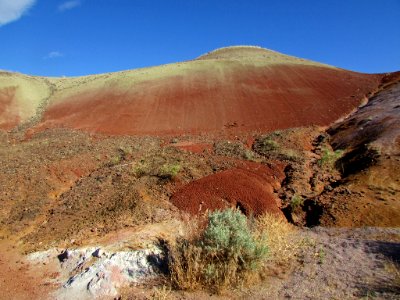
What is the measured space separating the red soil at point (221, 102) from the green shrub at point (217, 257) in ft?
44.9

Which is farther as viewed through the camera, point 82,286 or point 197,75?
point 197,75

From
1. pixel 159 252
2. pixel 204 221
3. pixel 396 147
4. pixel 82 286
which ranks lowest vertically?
pixel 82 286

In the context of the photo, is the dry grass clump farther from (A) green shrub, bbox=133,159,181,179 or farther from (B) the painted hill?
(B) the painted hill

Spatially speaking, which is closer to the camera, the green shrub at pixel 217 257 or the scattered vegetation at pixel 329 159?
the green shrub at pixel 217 257

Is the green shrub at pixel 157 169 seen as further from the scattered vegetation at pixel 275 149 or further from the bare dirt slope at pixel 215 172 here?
the scattered vegetation at pixel 275 149

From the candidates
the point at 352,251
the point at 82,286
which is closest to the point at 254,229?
the point at 352,251

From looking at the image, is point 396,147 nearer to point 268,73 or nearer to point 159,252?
point 159,252

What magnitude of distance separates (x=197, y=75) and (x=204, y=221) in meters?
23.2

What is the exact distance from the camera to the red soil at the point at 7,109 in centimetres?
2341

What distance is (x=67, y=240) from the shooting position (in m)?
8.03

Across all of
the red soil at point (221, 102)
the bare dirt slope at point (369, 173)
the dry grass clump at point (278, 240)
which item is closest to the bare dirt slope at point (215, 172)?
the bare dirt slope at point (369, 173)

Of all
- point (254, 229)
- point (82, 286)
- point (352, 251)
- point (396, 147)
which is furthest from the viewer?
point (396, 147)

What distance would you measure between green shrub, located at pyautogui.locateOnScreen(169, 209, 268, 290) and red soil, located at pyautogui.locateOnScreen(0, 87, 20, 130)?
20.0 m

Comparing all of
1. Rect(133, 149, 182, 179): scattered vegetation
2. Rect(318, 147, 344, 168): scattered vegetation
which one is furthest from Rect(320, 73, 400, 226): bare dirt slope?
Rect(133, 149, 182, 179): scattered vegetation
